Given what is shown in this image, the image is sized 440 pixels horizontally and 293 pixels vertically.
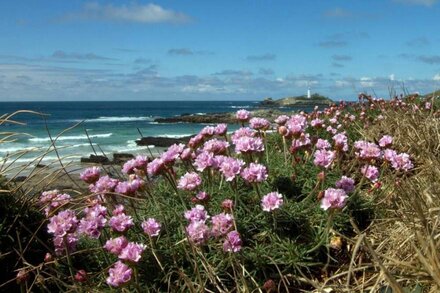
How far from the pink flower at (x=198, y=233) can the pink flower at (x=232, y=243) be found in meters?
0.12

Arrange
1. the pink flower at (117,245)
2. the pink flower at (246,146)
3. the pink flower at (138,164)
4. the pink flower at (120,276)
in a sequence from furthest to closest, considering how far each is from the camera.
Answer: the pink flower at (138,164)
the pink flower at (246,146)
the pink flower at (117,245)
the pink flower at (120,276)

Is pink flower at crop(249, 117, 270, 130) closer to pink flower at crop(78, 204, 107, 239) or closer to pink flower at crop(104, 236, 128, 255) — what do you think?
pink flower at crop(78, 204, 107, 239)

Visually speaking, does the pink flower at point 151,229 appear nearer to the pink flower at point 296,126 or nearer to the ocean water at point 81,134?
the ocean water at point 81,134

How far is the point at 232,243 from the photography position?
2.77 meters

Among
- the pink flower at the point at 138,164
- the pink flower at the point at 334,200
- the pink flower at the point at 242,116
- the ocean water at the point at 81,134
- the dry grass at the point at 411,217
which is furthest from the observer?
the ocean water at the point at 81,134

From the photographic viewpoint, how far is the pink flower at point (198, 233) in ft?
9.20

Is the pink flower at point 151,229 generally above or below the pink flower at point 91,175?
below

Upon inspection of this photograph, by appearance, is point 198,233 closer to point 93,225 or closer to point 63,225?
point 93,225

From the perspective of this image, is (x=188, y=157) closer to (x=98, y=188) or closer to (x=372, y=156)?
(x=98, y=188)

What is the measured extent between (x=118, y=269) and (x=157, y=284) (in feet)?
1.52

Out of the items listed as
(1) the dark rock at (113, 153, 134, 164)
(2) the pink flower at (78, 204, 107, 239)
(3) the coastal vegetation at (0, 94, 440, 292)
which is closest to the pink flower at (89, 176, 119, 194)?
(3) the coastal vegetation at (0, 94, 440, 292)

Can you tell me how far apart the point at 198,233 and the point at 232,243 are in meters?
0.20

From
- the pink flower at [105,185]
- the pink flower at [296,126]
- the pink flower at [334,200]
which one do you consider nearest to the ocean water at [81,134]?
the pink flower at [105,185]

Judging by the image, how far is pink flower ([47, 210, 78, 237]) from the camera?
9.69ft
